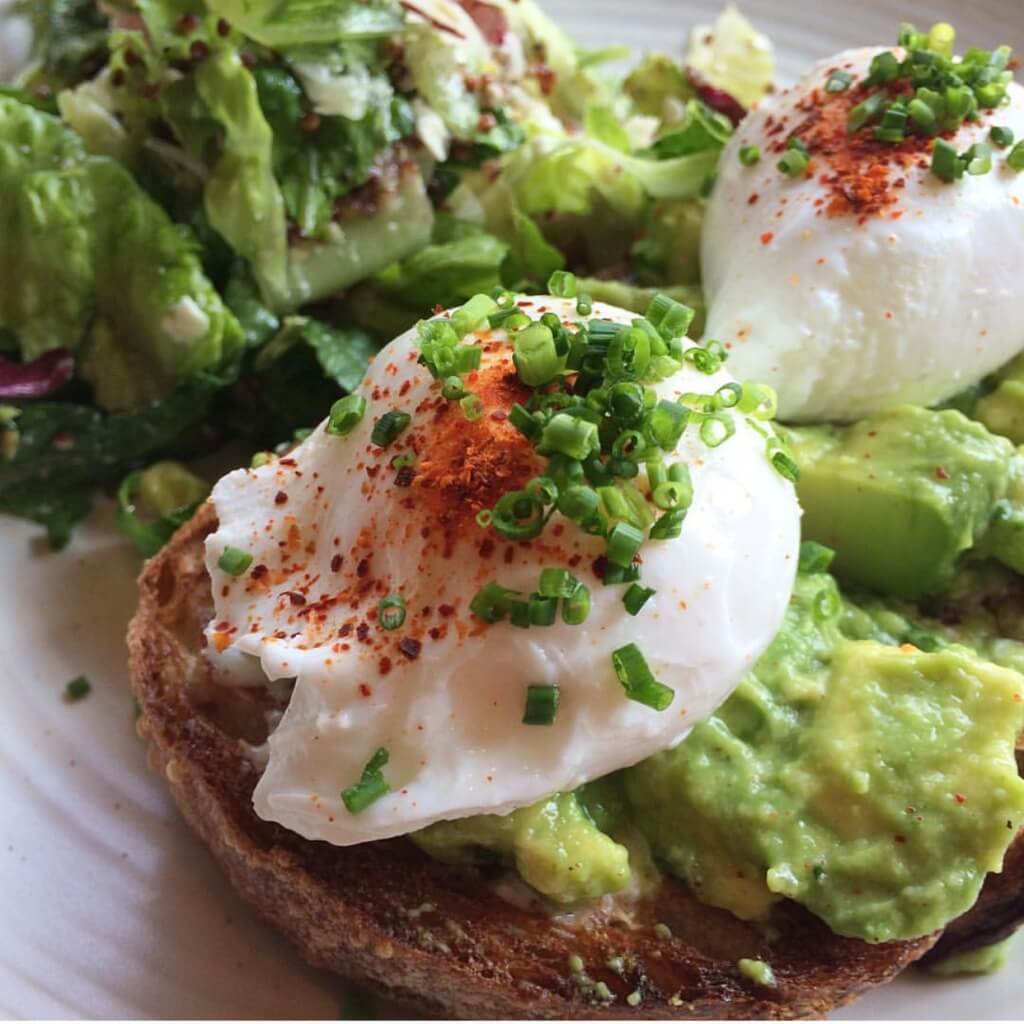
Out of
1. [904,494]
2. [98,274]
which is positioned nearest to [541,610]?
[904,494]

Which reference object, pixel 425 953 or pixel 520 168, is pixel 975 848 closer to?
pixel 425 953

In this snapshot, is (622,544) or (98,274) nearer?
(622,544)

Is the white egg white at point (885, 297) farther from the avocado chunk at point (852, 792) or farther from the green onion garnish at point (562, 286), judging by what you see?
the avocado chunk at point (852, 792)

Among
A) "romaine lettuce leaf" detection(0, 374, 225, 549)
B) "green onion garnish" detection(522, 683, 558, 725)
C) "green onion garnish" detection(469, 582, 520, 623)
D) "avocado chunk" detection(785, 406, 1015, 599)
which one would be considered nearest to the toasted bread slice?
"green onion garnish" detection(522, 683, 558, 725)

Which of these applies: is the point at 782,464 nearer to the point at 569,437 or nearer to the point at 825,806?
the point at 569,437

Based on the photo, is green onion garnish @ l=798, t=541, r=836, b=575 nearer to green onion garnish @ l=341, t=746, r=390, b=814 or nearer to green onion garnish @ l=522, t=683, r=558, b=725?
green onion garnish @ l=522, t=683, r=558, b=725

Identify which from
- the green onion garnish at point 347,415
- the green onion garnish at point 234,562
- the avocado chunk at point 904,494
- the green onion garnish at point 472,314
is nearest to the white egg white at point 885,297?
the avocado chunk at point 904,494
